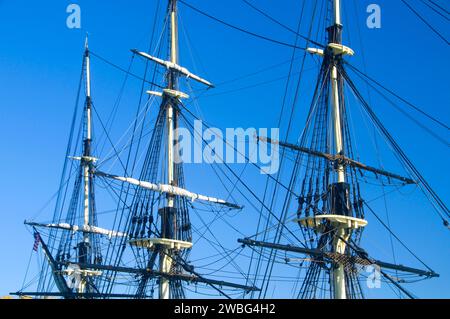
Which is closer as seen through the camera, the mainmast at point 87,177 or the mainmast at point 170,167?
the mainmast at point 170,167

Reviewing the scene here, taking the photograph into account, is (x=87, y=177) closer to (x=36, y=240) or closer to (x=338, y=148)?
(x=36, y=240)

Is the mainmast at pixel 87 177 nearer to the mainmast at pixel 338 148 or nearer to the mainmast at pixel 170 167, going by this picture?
the mainmast at pixel 170 167

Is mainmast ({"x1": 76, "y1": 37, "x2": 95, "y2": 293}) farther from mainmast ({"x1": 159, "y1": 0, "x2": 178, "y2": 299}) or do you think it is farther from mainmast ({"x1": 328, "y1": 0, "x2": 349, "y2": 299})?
mainmast ({"x1": 328, "y1": 0, "x2": 349, "y2": 299})

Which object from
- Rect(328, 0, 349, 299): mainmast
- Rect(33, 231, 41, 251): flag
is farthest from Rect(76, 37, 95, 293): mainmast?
Rect(328, 0, 349, 299): mainmast

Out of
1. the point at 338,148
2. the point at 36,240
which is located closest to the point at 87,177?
the point at 36,240

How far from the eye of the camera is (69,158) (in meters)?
87.2

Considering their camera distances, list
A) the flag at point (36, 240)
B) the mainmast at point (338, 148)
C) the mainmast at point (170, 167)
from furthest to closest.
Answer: the flag at point (36, 240) < the mainmast at point (170, 167) < the mainmast at point (338, 148)

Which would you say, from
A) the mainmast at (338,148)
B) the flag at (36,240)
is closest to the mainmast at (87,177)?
the flag at (36,240)

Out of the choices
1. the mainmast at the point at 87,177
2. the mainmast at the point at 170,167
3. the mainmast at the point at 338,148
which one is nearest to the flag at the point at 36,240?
the mainmast at the point at 87,177

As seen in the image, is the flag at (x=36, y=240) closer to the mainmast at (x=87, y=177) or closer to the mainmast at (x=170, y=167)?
the mainmast at (x=87, y=177)

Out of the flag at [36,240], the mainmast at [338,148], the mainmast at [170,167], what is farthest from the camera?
the flag at [36,240]

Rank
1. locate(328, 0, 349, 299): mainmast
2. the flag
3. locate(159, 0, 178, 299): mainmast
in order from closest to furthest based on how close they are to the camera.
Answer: locate(328, 0, 349, 299): mainmast < locate(159, 0, 178, 299): mainmast < the flag
